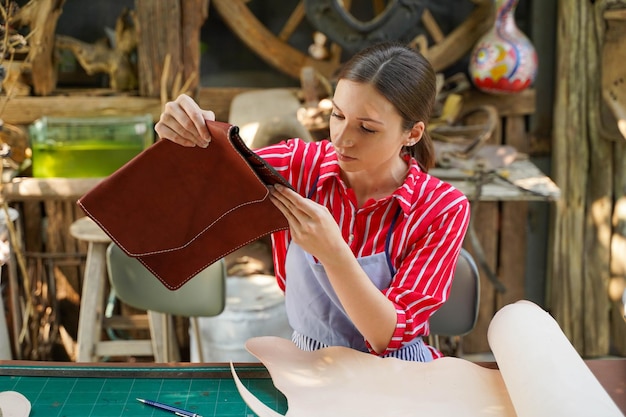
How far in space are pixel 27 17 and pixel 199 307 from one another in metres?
1.58

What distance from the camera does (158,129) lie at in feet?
5.67

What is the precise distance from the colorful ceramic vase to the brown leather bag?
1.96 meters

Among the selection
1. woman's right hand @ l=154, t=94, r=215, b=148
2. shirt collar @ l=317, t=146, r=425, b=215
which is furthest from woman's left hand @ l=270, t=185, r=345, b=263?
shirt collar @ l=317, t=146, r=425, b=215

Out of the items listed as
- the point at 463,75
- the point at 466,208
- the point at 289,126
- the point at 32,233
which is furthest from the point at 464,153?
the point at 32,233

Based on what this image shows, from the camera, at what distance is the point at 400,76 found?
1.77 metres

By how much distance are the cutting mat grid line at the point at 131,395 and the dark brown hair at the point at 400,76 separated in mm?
705

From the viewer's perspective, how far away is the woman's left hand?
156cm

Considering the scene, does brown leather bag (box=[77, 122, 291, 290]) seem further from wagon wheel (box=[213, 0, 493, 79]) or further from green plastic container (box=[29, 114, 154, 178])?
wagon wheel (box=[213, 0, 493, 79])

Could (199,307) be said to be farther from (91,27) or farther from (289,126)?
(91,27)

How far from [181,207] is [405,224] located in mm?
551

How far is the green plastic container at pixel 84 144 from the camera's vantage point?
331 cm

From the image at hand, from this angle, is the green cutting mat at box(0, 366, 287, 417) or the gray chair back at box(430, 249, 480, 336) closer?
the green cutting mat at box(0, 366, 287, 417)

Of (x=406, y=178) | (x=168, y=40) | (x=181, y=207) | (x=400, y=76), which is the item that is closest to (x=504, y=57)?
(x=168, y=40)

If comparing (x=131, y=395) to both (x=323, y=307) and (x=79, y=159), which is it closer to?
(x=323, y=307)
